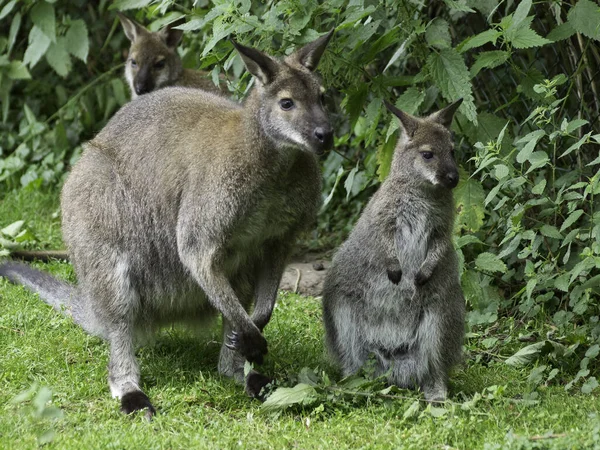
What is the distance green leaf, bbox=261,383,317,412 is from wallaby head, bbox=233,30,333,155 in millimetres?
1195

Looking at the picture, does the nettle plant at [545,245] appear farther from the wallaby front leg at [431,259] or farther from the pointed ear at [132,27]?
the pointed ear at [132,27]

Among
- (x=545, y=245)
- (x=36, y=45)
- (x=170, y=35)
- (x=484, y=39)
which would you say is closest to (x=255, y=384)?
(x=545, y=245)

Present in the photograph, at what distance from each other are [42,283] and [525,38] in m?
3.37

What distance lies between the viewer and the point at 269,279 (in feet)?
17.8

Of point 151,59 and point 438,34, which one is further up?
point 438,34

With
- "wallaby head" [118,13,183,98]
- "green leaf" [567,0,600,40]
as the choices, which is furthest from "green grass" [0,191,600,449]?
"wallaby head" [118,13,183,98]

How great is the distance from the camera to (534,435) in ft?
14.6

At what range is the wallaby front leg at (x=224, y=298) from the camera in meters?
5.06

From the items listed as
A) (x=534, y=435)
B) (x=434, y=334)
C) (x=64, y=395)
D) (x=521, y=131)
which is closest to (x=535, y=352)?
(x=434, y=334)

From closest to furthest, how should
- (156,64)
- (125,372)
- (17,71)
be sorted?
(125,372)
(156,64)
(17,71)

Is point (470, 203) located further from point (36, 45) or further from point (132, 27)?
point (36, 45)

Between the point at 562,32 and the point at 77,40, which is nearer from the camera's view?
the point at 562,32

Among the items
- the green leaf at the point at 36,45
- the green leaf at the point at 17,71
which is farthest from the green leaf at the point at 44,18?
the green leaf at the point at 17,71

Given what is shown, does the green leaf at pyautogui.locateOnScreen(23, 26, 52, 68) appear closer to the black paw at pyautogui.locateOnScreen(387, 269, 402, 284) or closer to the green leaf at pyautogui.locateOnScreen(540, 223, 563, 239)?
the black paw at pyautogui.locateOnScreen(387, 269, 402, 284)
